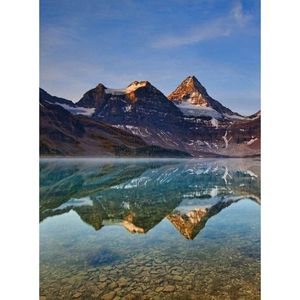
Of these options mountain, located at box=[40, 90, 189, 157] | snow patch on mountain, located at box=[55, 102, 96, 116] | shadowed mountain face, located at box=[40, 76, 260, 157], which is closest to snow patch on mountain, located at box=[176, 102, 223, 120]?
shadowed mountain face, located at box=[40, 76, 260, 157]

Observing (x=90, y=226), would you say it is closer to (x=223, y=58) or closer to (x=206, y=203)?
(x=206, y=203)

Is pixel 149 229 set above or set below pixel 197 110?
below

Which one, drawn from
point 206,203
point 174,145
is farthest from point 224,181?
point 174,145

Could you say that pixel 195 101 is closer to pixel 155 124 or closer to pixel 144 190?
pixel 155 124

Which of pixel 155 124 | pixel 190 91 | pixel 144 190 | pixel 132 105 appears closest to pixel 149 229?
pixel 144 190

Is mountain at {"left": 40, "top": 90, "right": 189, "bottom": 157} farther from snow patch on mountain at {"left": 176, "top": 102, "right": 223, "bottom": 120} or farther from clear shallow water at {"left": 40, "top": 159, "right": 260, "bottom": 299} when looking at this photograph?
snow patch on mountain at {"left": 176, "top": 102, "right": 223, "bottom": 120}

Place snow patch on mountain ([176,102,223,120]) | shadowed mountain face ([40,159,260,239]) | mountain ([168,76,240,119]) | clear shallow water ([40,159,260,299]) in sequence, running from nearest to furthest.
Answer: clear shallow water ([40,159,260,299])
shadowed mountain face ([40,159,260,239])
mountain ([168,76,240,119])
snow patch on mountain ([176,102,223,120])

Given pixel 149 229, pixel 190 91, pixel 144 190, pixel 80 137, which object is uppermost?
pixel 190 91
